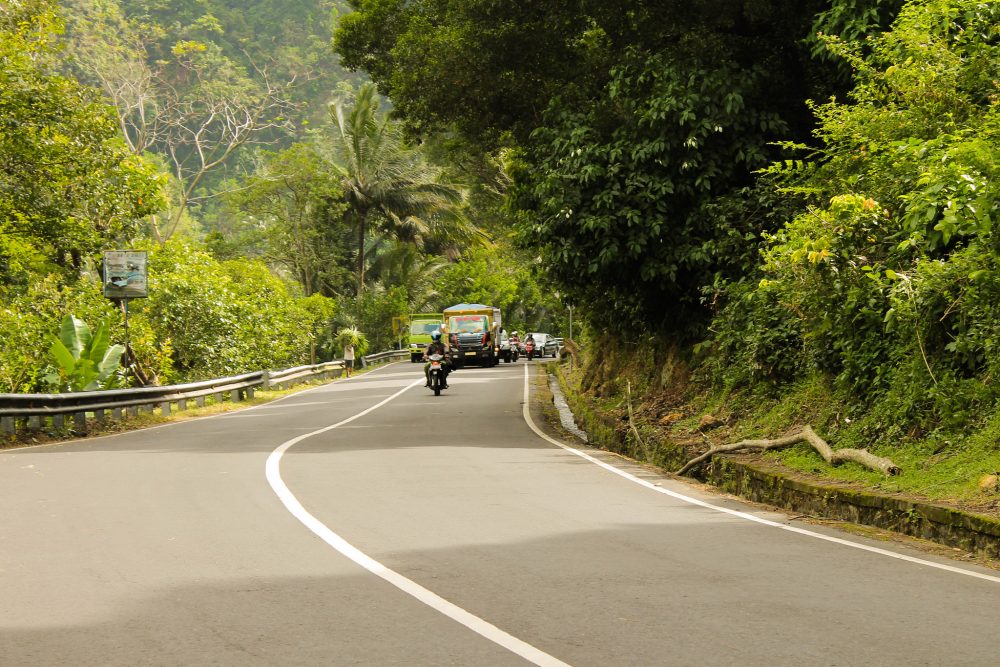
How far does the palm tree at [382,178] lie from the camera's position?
58.1 m

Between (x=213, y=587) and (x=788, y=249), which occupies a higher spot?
(x=788, y=249)

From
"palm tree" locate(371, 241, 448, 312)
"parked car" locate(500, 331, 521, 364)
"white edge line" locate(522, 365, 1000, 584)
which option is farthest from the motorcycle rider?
"palm tree" locate(371, 241, 448, 312)

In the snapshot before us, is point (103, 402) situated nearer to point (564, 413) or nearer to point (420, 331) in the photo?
point (564, 413)

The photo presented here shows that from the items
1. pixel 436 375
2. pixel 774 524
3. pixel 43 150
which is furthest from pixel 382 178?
pixel 774 524

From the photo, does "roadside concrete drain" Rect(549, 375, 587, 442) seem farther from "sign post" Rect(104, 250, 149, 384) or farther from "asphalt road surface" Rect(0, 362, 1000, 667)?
"sign post" Rect(104, 250, 149, 384)

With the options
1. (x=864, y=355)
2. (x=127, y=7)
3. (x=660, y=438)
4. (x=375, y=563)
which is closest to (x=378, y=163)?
(x=127, y=7)

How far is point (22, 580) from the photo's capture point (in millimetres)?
7430

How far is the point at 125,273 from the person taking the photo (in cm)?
2358

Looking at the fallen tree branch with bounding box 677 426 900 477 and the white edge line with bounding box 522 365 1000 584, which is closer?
the white edge line with bounding box 522 365 1000 584

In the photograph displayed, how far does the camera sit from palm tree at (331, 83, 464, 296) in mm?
58094

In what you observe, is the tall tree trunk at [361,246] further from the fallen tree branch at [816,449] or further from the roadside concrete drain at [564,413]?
the fallen tree branch at [816,449]

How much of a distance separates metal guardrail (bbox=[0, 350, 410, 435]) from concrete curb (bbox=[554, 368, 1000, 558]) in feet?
36.2

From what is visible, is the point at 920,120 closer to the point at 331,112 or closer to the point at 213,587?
the point at 213,587

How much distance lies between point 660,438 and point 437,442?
3601 mm
